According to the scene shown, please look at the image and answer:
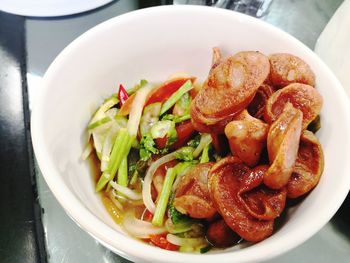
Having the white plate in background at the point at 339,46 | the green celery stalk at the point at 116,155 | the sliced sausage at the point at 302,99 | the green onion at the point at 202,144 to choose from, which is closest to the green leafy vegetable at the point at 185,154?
the green onion at the point at 202,144

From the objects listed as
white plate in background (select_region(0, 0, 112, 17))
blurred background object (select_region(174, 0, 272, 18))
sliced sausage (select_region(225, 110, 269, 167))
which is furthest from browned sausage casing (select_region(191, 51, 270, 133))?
white plate in background (select_region(0, 0, 112, 17))

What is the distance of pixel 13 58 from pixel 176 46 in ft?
1.88

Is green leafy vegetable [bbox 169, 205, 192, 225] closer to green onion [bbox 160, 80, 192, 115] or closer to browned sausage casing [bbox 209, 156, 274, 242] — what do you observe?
browned sausage casing [bbox 209, 156, 274, 242]

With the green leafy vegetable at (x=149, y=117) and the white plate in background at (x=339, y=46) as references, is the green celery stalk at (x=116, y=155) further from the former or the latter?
the white plate in background at (x=339, y=46)

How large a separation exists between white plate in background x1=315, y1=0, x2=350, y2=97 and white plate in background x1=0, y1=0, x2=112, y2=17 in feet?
Answer: 2.32

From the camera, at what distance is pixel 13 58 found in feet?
4.52

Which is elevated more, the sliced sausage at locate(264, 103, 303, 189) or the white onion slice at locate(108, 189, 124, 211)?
the sliced sausage at locate(264, 103, 303, 189)

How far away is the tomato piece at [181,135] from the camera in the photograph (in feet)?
3.24

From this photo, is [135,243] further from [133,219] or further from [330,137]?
[330,137]

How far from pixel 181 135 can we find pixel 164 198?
6.0 inches

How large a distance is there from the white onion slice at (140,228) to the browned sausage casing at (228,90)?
231 mm

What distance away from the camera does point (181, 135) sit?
3.27 ft

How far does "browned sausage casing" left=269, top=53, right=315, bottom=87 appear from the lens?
0.88 metres

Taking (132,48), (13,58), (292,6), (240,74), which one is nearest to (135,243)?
(240,74)
